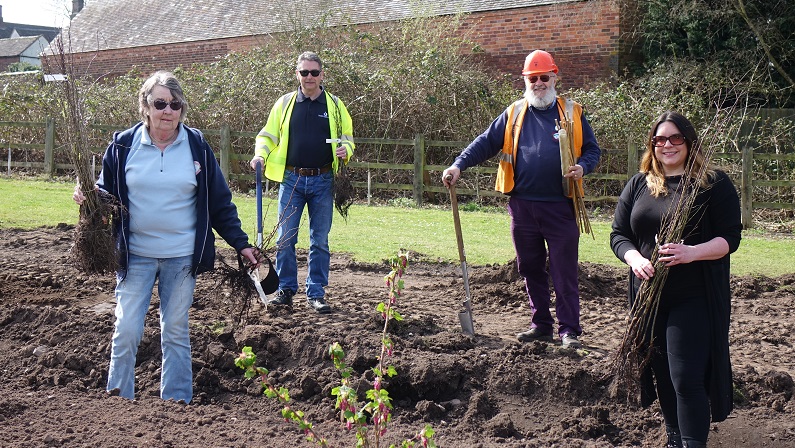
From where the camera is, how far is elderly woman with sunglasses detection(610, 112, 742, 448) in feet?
13.6

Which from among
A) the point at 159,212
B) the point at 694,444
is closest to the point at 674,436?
the point at 694,444

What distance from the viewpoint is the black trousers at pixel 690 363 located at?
4.15 m

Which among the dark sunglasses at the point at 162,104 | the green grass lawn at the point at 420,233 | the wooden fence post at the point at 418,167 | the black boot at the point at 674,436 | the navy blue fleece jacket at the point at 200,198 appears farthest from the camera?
the wooden fence post at the point at 418,167

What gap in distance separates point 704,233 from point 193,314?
4.31 meters

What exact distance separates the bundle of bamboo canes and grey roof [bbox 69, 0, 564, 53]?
50.5 ft

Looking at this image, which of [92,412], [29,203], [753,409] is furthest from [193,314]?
[29,203]

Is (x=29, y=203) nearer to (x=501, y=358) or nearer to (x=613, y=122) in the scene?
(x=613, y=122)

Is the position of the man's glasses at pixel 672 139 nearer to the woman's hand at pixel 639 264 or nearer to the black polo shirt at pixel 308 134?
the woman's hand at pixel 639 264

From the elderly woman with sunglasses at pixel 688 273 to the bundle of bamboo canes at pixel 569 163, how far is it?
151cm

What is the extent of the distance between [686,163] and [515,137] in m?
1.98

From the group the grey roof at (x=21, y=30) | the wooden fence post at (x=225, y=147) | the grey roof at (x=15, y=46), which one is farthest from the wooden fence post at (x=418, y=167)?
the grey roof at (x=21, y=30)

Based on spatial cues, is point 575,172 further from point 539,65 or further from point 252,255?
point 252,255

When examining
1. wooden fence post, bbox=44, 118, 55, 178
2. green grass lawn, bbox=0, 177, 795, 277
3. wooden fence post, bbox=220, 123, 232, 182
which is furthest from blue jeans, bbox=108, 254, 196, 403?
wooden fence post, bbox=44, 118, 55, 178

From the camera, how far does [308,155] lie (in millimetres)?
7184
